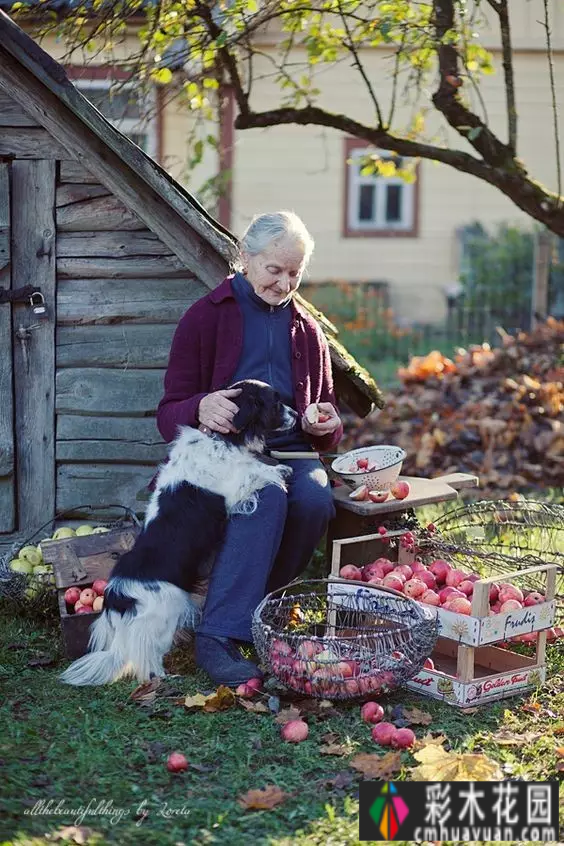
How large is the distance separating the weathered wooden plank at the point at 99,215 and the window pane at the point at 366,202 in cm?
1065

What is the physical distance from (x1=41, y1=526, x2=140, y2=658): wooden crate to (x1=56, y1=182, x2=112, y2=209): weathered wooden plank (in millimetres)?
1630

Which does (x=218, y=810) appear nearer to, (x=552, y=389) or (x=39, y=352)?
(x=39, y=352)

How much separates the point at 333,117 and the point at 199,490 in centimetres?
334

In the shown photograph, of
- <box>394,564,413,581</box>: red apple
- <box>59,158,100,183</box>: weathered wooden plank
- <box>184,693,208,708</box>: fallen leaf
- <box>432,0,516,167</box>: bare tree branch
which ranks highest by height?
<box>432,0,516,167</box>: bare tree branch

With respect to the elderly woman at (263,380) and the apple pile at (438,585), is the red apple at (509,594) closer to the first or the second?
the apple pile at (438,585)

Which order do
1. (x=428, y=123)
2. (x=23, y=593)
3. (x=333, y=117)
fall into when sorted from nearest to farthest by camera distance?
(x=23, y=593) → (x=333, y=117) → (x=428, y=123)

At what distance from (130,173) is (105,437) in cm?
130

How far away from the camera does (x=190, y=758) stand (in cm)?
346

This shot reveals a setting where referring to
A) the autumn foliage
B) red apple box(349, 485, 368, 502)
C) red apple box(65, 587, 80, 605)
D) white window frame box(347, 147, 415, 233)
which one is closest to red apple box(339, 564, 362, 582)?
red apple box(349, 485, 368, 502)

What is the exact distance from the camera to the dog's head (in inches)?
164

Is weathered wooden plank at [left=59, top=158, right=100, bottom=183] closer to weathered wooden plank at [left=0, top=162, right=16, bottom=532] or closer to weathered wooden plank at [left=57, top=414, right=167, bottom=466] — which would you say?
weathered wooden plank at [left=0, top=162, right=16, bottom=532]

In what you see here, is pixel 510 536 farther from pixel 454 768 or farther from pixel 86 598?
pixel 454 768

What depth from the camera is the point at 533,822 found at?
9.68 ft

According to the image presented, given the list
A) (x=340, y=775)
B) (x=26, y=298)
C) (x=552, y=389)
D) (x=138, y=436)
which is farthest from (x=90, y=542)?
(x=552, y=389)
